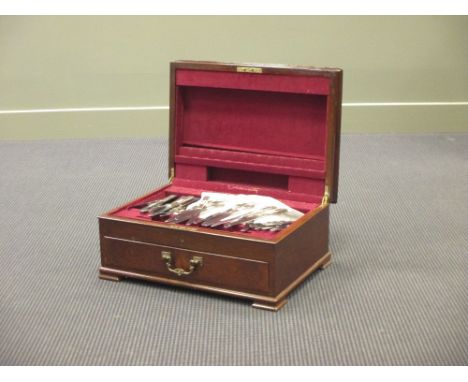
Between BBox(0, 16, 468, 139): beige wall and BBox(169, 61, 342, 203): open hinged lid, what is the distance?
2109 mm

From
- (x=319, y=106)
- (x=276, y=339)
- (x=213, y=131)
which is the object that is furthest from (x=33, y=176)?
(x=276, y=339)

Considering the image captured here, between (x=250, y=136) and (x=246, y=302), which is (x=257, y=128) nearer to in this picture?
(x=250, y=136)

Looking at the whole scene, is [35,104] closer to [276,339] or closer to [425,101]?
[425,101]

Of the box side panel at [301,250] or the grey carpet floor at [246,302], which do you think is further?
the box side panel at [301,250]

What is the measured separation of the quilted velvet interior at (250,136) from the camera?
3.15 m

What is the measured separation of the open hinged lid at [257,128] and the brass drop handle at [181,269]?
519 mm

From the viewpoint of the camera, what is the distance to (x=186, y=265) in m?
2.90

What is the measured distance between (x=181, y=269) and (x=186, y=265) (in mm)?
24

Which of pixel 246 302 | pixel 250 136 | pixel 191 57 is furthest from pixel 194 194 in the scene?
pixel 191 57

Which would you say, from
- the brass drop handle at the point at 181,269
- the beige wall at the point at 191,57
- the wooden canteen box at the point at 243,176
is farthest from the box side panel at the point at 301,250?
the beige wall at the point at 191,57

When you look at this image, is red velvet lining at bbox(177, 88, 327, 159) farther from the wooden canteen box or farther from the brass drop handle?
the brass drop handle

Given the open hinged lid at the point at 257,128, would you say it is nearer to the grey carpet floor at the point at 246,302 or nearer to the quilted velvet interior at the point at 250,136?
the quilted velvet interior at the point at 250,136

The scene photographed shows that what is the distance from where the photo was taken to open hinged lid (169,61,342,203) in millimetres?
3072
